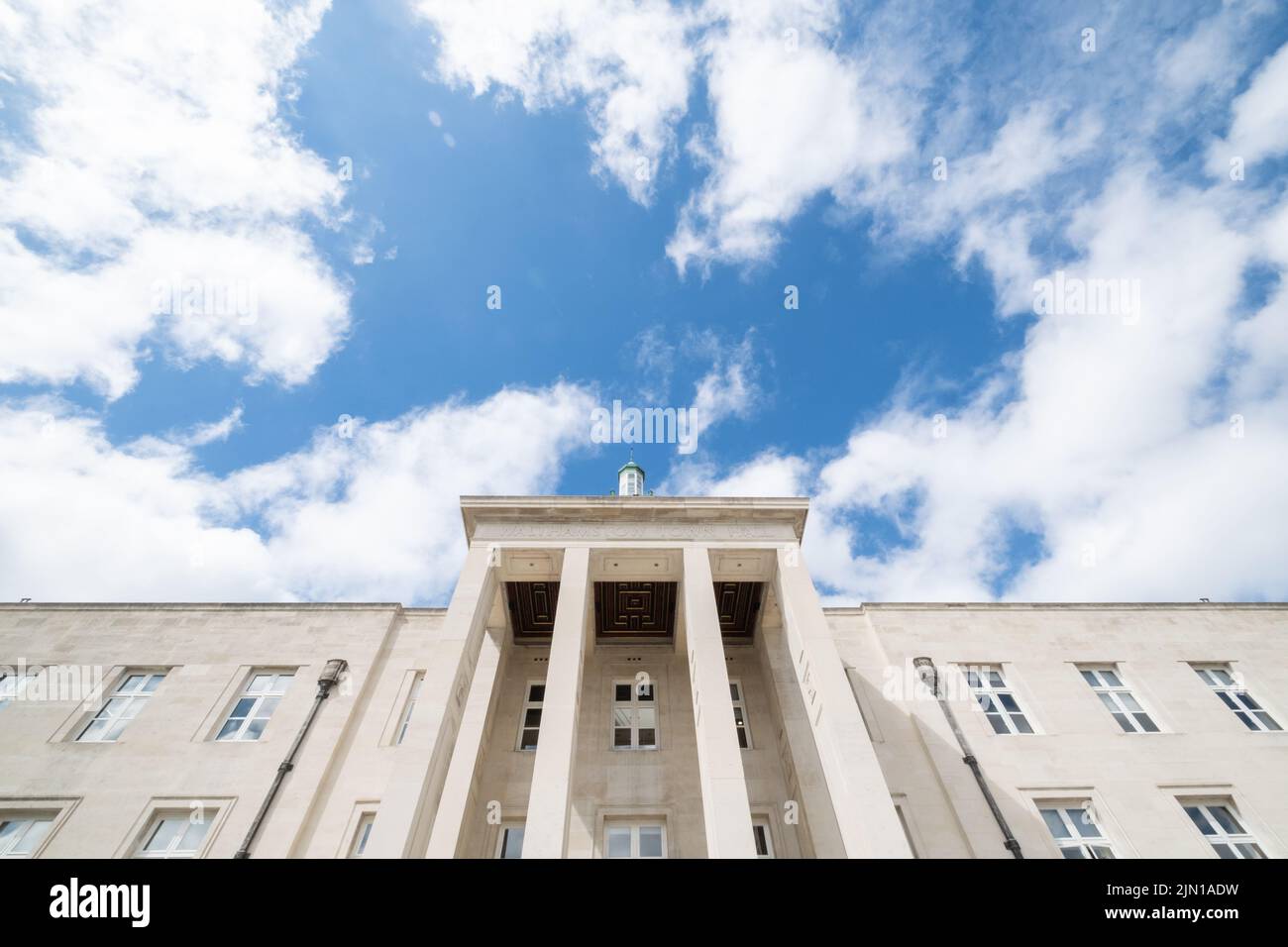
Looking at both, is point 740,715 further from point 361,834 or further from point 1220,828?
point 1220,828

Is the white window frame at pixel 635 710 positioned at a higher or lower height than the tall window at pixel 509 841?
higher

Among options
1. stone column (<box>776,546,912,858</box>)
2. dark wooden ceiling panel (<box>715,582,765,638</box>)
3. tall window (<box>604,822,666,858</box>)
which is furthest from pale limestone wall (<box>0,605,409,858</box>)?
stone column (<box>776,546,912,858</box>)

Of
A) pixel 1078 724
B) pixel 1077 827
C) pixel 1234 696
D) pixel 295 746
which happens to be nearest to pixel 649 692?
pixel 295 746

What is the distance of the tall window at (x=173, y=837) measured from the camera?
1262cm

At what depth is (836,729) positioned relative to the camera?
12008mm

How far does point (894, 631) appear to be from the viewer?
17734 millimetres

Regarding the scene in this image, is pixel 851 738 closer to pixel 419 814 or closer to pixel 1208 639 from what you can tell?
pixel 419 814

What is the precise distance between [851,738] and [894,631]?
22.4 feet

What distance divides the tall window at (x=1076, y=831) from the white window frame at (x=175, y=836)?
1843cm

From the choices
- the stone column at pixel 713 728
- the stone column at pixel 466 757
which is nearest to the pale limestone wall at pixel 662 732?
the stone column at pixel 466 757

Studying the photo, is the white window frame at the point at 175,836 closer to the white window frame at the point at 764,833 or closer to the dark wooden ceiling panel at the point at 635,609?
the dark wooden ceiling panel at the point at 635,609

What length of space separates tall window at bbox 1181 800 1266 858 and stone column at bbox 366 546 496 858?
1667cm
